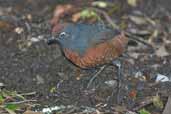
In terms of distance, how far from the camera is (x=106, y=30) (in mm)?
6422

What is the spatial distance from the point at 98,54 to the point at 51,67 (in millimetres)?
793

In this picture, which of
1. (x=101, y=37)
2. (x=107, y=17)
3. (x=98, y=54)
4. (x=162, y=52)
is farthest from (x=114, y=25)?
(x=98, y=54)

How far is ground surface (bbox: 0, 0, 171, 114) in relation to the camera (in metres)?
6.24

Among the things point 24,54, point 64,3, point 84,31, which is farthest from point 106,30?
point 64,3

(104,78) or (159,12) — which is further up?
(159,12)

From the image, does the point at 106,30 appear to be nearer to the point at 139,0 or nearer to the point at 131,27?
the point at 131,27

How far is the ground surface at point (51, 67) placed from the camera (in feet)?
20.5

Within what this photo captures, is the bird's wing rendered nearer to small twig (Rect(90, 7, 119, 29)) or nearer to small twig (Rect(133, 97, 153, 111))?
small twig (Rect(133, 97, 153, 111))

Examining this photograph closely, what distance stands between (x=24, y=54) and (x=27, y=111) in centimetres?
134

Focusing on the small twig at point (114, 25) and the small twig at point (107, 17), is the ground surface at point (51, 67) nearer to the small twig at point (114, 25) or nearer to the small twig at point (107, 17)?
the small twig at point (114, 25)

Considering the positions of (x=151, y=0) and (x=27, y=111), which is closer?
(x=27, y=111)

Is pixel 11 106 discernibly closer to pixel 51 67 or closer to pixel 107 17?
pixel 51 67

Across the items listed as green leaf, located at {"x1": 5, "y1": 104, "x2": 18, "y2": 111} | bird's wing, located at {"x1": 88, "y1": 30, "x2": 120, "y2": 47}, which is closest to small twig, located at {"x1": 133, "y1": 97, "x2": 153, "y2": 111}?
bird's wing, located at {"x1": 88, "y1": 30, "x2": 120, "y2": 47}

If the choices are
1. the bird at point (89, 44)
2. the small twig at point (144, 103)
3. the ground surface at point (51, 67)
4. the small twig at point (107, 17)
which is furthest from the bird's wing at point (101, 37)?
the small twig at point (107, 17)
